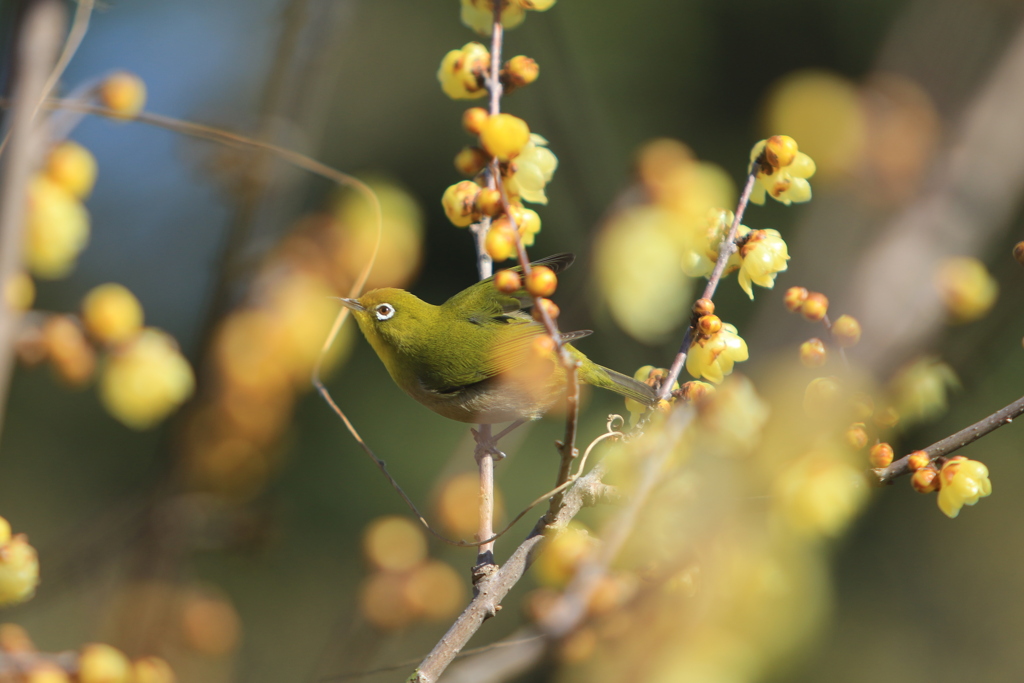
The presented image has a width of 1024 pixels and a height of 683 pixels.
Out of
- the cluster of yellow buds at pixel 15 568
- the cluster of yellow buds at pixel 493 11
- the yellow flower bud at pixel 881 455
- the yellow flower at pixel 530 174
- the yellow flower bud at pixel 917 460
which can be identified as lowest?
the cluster of yellow buds at pixel 15 568

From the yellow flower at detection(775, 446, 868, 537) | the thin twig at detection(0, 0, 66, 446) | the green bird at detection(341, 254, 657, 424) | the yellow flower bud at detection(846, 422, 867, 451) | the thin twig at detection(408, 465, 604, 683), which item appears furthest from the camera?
the green bird at detection(341, 254, 657, 424)

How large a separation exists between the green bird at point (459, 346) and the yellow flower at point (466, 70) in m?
0.48

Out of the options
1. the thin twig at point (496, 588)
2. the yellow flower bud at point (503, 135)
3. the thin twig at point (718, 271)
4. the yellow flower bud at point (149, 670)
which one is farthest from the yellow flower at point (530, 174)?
the yellow flower bud at point (149, 670)

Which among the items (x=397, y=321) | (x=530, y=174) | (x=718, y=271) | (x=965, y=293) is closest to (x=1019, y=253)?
(x=965, y=293)

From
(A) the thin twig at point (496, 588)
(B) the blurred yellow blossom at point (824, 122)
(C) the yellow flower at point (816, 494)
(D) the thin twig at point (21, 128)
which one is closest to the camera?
(D) the thin twig at point (21, 128)

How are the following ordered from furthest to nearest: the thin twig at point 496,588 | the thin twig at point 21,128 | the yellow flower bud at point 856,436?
the yellow flower bud at point 856,436
the thin twig at point 496,588
the thin twig at point 21,128

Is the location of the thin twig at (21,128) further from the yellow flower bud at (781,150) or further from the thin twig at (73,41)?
the yellow flower bud at (781,150)

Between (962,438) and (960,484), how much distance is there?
59 mm

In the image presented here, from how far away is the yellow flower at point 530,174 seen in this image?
34.2 inches

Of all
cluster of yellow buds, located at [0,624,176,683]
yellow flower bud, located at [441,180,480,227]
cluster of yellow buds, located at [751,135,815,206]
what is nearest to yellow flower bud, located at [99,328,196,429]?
cluster of yellow buds, located at [0,624,176,683]

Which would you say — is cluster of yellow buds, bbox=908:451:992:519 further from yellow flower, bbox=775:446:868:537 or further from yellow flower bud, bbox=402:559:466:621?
yellow flower bud, bbox=402:559:466:621

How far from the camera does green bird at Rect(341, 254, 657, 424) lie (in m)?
1.42

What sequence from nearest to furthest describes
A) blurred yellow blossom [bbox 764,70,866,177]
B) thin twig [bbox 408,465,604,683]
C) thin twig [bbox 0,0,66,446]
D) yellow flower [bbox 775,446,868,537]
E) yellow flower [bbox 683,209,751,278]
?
thin twig [bbox 0,0,66,446] → yellow flower [bbox 775,446,868,537] → thin twig [bbox 408,465,604,683] → yellow flower [bbox 683,209,751,278] → blurred yellow blossom [bbox 764,70,866,177]

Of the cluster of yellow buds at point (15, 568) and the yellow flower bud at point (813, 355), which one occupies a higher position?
the yellow flower bud at point (813, 355)
